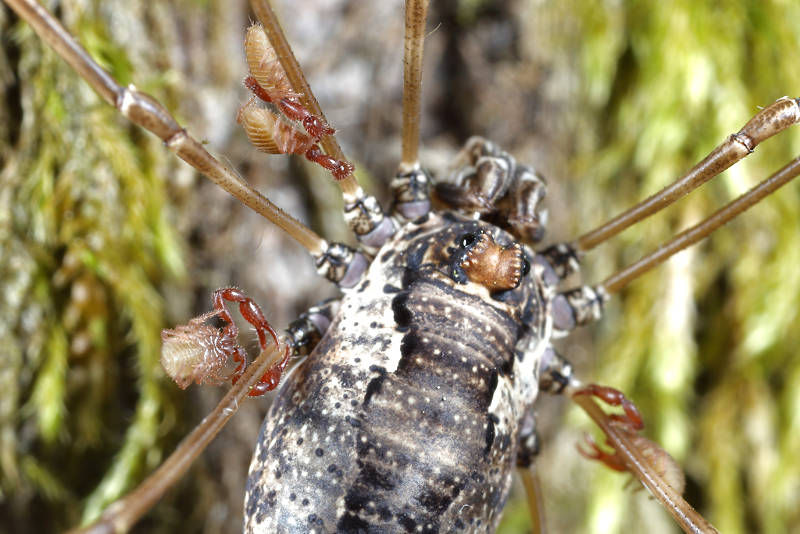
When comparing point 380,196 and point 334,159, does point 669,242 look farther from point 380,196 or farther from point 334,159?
point 380,196

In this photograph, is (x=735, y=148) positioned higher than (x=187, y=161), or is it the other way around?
(x=735, y=148)

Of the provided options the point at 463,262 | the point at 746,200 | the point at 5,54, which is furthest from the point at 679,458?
the point at 5,54

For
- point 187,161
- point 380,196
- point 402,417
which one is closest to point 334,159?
point 187,161

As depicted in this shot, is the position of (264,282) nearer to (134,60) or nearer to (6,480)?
(134,60)

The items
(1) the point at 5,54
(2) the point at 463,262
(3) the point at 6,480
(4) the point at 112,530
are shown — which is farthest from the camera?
(3) the point at 6,480

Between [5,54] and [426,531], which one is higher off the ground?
[5,54]

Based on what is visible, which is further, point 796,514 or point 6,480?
point 796,514
